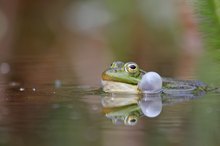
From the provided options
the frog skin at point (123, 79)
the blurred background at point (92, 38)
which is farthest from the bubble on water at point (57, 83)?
the frog skin at point (123, 79)

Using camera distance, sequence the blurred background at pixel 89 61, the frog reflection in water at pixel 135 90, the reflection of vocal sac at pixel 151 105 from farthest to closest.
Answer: the frog reflection in water at pixel 135 90
the reflection of vocal sac at pixel 151 105
the blurred background at pixel 89 61

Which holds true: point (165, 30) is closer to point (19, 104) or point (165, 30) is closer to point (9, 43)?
point (9, 43)

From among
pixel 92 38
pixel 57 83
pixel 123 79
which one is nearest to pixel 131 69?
pixel 123 79

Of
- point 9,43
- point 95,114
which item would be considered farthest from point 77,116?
point 9,43

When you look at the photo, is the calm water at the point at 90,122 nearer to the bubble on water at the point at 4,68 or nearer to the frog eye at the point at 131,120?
the frog eye at the point at 131,120

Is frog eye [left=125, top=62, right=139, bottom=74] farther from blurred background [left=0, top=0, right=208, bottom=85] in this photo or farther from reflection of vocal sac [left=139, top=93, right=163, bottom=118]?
blurred background [left=0, top=0, right=208, bottom=85]

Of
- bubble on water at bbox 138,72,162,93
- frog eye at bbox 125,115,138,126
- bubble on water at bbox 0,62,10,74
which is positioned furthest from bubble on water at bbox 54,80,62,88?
frog eye at bbox 125,115,138,126
